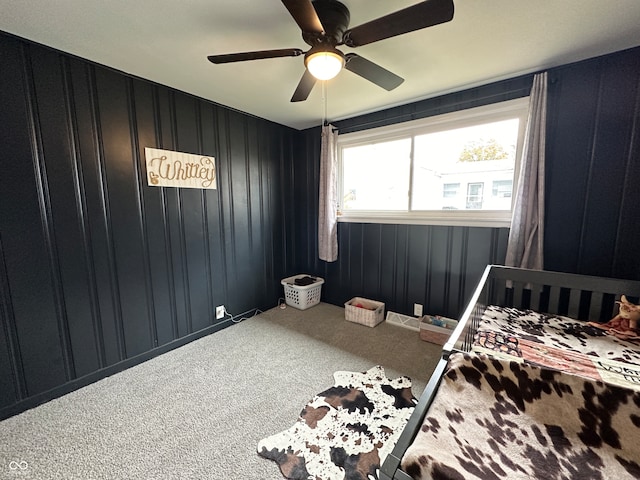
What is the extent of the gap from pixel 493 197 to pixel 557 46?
106cm

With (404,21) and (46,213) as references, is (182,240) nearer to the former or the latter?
(46,213)

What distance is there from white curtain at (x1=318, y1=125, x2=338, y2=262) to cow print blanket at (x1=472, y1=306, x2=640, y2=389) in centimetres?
177

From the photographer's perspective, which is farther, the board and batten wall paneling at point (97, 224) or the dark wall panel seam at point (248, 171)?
the dark wall panel seam at point (248, 171)

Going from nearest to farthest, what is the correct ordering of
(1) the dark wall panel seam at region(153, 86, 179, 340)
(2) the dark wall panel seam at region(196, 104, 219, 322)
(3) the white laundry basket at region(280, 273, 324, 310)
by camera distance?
(1) the dark wall panel seam at region(153, 86, 179, 340) → (2) the dark wall panel seam at region(196, 104, 219, 322) → (3) the white laundry basket at region(280, 273, 324, 310)

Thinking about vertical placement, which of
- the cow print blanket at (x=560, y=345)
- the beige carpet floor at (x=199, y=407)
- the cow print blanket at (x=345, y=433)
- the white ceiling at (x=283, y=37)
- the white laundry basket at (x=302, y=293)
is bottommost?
the beige carpet floor at (x=199, y=407)

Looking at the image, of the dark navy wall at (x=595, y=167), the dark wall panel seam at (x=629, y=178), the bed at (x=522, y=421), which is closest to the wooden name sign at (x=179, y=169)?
the bed at (x=522, y=421)

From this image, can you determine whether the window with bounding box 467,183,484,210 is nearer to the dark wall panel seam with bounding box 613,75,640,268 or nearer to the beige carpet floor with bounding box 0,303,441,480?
the dark wall panel seam with bounding box 613,75,640,268

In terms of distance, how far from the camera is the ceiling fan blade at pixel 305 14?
3.31ft

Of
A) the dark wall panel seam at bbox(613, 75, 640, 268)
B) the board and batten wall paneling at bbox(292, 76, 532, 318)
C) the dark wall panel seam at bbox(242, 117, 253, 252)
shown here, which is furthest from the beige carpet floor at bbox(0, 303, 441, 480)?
the dark wall panel seam at bbox(613, 75, 640, 268)

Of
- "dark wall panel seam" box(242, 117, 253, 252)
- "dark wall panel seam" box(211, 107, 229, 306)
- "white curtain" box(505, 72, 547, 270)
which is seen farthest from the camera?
"dark wall panel seam" box(242, 117, 253, 252)

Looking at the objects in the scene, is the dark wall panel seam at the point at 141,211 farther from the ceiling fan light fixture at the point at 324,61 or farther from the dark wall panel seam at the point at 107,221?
the ceiling fan light fixture at the point at 324,61

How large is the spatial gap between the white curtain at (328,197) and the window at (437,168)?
146 mm

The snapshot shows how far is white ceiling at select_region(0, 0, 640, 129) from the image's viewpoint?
1309 mm

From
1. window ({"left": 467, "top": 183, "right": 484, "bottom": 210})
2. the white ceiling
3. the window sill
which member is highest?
the white ceiling
